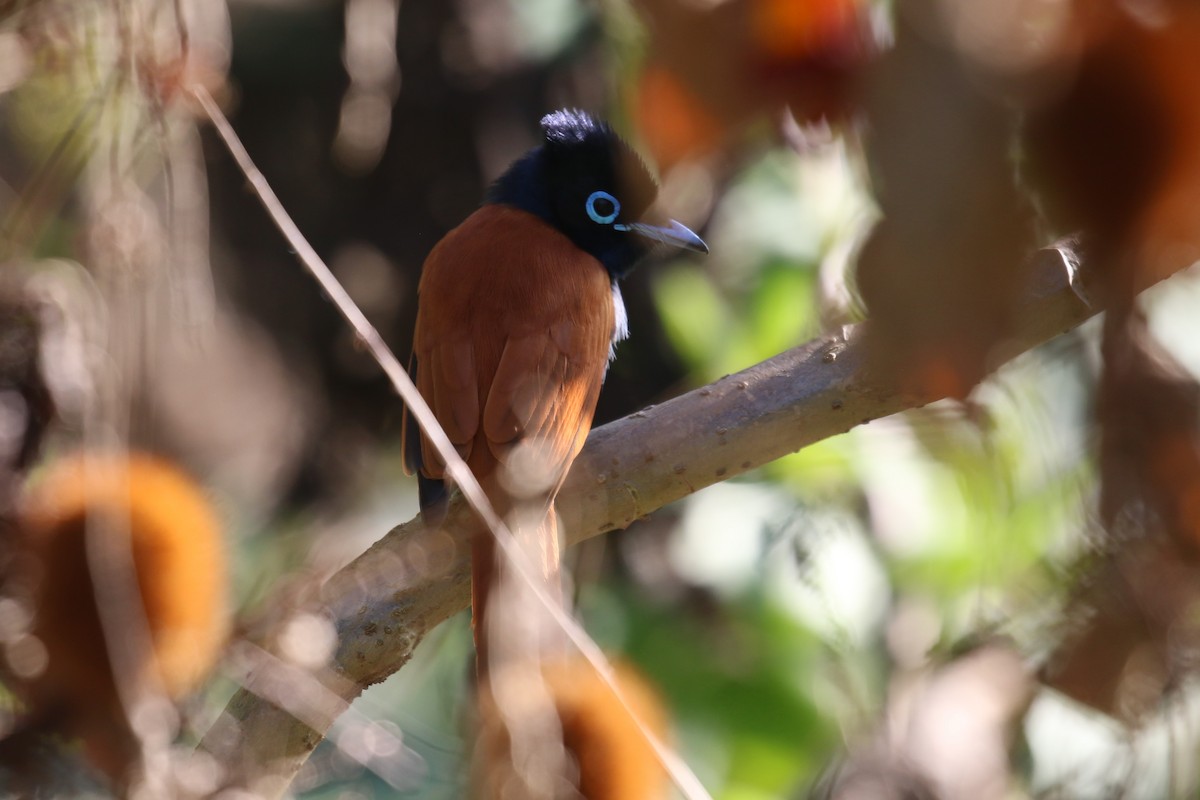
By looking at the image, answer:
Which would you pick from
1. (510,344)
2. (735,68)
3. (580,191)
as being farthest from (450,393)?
(735,68)

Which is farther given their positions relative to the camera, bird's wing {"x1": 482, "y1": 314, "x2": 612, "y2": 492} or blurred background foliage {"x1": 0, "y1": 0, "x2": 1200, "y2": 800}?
bird's wing {"x1": 482, "y1": 314, "x2": 612, "y2": 492}

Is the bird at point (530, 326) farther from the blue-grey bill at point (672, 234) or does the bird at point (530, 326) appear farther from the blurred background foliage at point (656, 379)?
the blurred background foliage at point (656, 379)

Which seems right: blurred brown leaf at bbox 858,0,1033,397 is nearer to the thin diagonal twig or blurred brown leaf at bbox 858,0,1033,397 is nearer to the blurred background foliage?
the blurred background foliage

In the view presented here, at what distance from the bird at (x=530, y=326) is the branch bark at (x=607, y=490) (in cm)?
11

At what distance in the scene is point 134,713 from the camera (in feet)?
4.40

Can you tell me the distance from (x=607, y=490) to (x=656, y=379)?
7.19 ft

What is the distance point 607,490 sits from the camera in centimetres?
249

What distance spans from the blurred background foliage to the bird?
326 millimetres

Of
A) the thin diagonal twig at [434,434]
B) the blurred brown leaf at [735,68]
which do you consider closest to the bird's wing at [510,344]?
the thin diagonal twig at [434,434]

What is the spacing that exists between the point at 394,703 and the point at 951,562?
7.38ft

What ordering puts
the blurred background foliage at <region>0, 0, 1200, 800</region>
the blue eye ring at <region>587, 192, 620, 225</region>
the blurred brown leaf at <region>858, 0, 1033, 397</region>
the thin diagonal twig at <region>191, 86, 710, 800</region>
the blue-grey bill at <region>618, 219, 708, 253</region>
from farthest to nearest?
the blue eye ring at <region>587, 192, 620, 225</region> < the blue-grey bill at <region>618, 219, 708, 253</region> < the thin diagonal twig at <region>191, 86, 710, 800</region> < the blurred background foliage at <region>0, 0, 1200, 800</region> < the blurred brown leaf at <region>858, 0, 1033, 397</region>

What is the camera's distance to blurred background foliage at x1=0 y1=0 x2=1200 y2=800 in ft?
1.93

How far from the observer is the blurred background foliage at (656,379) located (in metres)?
0.59

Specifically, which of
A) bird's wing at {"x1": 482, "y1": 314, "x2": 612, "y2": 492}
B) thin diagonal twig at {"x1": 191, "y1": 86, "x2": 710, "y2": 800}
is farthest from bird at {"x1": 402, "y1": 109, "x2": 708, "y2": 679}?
thin diagonal twig at {"x1": 191, "y1": 86, "x2": 710, "y2": 800}
